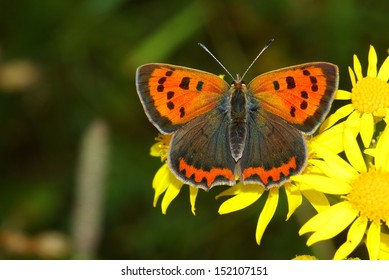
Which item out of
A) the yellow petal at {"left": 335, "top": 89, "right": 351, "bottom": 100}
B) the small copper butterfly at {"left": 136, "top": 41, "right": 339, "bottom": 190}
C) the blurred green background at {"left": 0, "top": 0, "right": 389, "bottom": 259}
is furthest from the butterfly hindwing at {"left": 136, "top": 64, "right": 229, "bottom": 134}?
the blurred green background at {"left": 0, "top": 0, "right": 389, "bottom": 259}

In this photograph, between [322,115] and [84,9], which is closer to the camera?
[322,115]

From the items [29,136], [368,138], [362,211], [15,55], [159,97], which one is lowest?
[362,211]

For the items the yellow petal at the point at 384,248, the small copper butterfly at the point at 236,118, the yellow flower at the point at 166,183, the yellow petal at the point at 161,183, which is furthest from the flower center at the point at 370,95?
the yellow petal at the point at 161,183

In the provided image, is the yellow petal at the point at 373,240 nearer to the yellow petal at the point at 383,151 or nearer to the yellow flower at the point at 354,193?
the yellow flower at the point at 354,193

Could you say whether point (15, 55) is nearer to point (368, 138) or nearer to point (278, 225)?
point (278, 225)

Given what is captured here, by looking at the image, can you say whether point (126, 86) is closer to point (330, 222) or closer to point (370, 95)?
point (370, 95)

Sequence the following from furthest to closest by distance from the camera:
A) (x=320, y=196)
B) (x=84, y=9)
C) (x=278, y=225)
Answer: (x=84, y=9) → (x=278, y=225) → (x=320, y=196)

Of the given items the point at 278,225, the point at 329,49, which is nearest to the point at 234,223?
the point at 278,225
